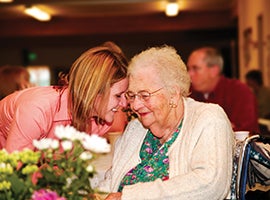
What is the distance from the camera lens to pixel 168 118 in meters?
2.25

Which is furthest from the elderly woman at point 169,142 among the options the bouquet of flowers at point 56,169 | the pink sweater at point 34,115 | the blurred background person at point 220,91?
A: the blurred background person at point 220,91

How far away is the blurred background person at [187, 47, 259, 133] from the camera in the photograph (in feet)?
13.9

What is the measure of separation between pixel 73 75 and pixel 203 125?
0.55 m

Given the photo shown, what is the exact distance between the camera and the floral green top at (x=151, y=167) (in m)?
2.19

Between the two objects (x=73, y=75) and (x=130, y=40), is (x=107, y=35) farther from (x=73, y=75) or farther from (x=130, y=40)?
(x=73, y=75)

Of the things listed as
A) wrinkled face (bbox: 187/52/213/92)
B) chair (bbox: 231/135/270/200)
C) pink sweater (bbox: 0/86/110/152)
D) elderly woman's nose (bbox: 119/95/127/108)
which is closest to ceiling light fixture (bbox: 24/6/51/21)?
wrinkled face (bbox: 187/52/213/92)

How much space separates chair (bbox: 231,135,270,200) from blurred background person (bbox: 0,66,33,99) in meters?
2.94

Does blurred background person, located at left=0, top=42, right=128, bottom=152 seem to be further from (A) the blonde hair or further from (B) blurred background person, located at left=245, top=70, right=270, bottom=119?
(B) blurred background person, located at left=245, top=70, right=270, bottom=119

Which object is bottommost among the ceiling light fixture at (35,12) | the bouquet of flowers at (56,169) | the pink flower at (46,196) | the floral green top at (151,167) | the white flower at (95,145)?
the floral green top at (151,167)

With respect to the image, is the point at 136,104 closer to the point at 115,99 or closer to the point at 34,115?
the point at 115,99

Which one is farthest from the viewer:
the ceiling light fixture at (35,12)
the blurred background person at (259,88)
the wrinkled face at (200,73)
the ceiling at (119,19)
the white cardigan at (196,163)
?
the ceiling at (119,19)

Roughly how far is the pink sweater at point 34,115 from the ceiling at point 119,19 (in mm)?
6507

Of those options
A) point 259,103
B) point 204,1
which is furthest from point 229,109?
point 204,1

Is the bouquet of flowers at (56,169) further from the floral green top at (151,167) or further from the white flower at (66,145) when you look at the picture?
the floral green top at (151,167)
